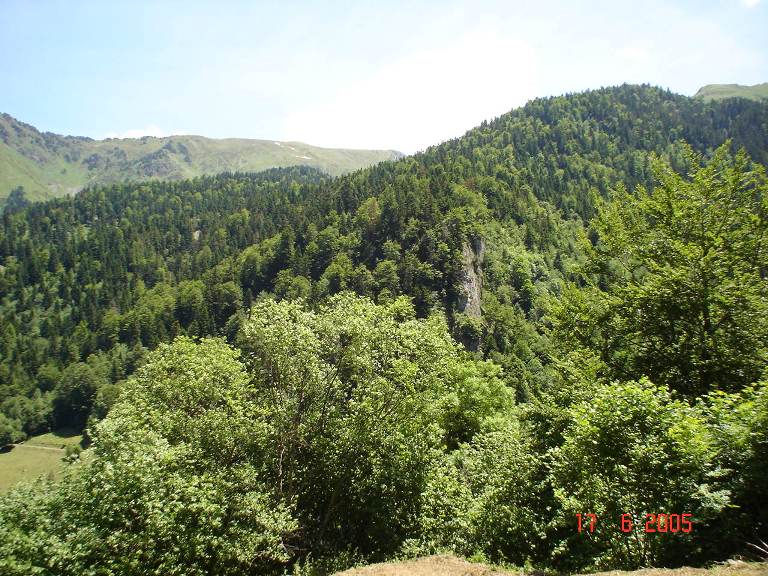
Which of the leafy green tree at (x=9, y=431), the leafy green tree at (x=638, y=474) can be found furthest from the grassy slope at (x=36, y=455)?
the leafy green tree at (x=638, y=474)

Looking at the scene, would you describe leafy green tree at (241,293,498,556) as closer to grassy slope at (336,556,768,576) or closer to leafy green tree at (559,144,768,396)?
grassy slope at (336,556,768,576)

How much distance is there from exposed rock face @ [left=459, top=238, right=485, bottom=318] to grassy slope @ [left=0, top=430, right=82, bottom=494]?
115579mm

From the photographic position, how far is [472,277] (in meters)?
130

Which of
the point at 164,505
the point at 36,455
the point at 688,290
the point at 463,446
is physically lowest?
the point at 36,455

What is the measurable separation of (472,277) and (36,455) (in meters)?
140

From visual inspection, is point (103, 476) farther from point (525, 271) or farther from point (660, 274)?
point (525, 271)

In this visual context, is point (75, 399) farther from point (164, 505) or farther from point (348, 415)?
point (348, 415)

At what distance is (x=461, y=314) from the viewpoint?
123500 millimetres

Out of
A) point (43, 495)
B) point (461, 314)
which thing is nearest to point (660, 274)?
point (43, 495)

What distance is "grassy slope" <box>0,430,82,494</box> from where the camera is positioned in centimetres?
11750

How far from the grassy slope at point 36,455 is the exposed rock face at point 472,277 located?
379ft

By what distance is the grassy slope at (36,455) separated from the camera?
117500mm
